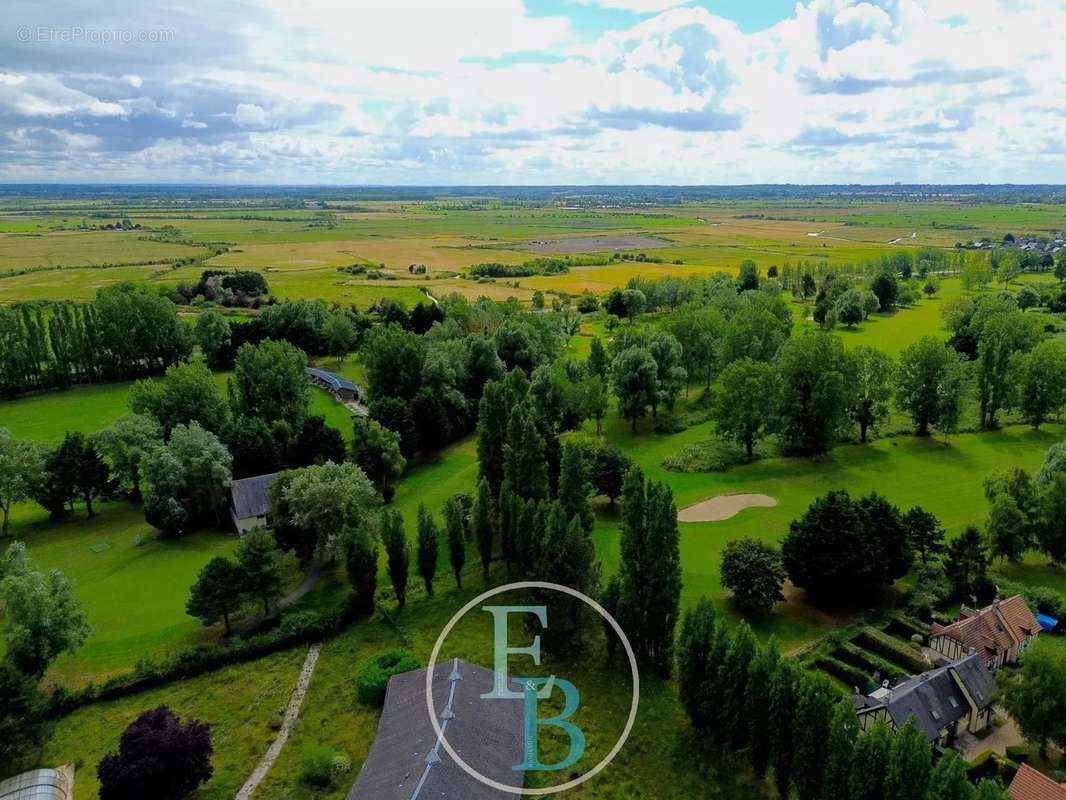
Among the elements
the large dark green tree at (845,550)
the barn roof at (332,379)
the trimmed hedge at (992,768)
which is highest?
the large dark green tree at (845,550)

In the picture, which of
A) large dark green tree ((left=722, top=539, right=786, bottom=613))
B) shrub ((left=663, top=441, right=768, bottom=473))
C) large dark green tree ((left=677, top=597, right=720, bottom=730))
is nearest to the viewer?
large dark green tree ((left=677, top=597, right=720, bottom=730))

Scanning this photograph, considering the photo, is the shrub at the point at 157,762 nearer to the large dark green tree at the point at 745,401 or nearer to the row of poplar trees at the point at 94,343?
the large dark green tree at the point at 745,401

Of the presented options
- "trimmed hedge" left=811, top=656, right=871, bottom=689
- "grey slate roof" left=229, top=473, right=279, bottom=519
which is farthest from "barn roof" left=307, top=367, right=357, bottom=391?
"trimmed hedge" left=811, top=656, right=871, bottom=689

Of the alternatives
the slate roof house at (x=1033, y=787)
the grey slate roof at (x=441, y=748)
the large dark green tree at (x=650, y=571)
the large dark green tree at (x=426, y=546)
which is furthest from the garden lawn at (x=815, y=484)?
the grey slate roof at (x=441, y=748)

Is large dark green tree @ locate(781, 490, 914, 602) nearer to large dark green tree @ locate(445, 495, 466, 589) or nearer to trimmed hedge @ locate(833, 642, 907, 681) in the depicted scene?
trimmed hedge @ locate(833, 642, 907, 681)

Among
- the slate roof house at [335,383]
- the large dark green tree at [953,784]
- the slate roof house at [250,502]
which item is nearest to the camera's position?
the large dark green tree at [953,784]

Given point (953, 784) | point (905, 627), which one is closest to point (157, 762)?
point (953, 784)

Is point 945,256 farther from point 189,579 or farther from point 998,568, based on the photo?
point 189,579
